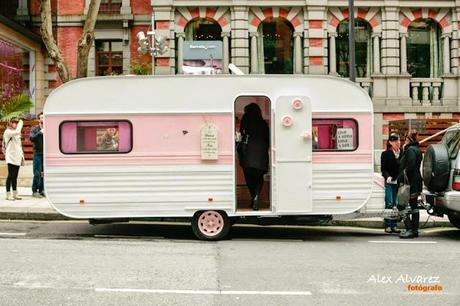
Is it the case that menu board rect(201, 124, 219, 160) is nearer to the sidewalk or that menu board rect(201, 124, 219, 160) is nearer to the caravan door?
the caravan door

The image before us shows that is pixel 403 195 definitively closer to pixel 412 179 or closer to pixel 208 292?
pixel 412 179

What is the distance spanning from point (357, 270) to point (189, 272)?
7.18ft

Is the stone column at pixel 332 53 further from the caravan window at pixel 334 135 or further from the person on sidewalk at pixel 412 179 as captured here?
the caravan window at pixel 334 135

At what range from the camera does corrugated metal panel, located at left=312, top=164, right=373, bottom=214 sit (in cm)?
1087

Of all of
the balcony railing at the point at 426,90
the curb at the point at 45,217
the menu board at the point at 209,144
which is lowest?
the curb at the point at 45,217

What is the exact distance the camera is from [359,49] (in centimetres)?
2680

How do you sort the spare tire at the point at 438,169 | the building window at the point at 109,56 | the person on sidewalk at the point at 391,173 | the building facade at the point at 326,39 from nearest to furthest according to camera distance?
the spare tire at the point at 438,169 → the person on sidewalk at the point at 391,173 → the building facade at the point at 326,39 → the building window at the point at 109,56

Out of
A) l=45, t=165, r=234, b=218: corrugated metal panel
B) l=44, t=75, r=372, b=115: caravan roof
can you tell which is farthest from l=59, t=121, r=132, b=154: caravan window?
l=45, t=165, r=234, b=218: corrugated metal panel

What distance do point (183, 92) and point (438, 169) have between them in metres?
4.54

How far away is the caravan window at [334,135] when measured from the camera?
1091 cm

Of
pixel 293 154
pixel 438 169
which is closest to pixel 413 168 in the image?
pixel 438 169

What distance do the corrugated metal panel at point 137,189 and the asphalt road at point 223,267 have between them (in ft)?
1.73

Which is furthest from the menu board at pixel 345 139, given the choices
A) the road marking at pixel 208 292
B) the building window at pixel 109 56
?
the building window at pixel 109 56

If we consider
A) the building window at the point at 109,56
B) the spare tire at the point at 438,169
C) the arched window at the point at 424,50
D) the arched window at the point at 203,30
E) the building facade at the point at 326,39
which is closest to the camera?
the spare tire at the point at 438,169
